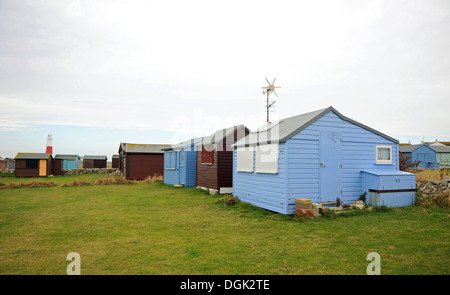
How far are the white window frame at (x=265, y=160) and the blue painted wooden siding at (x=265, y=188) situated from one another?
16cm

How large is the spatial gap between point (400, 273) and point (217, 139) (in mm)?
12832

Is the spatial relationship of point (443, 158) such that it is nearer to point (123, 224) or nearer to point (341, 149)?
point (341, 149)

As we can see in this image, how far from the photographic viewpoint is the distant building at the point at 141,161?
26781 mm

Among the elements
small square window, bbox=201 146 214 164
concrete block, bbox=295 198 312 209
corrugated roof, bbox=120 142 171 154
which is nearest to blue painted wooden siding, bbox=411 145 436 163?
corrugated roof, bbox=120 142 171 154

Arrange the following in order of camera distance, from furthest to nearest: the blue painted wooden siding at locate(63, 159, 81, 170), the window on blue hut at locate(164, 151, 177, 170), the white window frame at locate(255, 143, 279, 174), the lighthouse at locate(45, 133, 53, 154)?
the lighthouse at locate(45, 133, 53, 154) < the blue painted wooden siding at locate(63, 159, 81, 170) < the window on blue hut at locate(164, 151, 177, 170) < the white window frame at locate(255, 143, 279, 174)

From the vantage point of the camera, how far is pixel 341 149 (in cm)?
1008

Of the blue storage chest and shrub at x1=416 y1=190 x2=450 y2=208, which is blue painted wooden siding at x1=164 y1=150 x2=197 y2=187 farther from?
shrub at x1=416 y1=190 x2=450 y2=208

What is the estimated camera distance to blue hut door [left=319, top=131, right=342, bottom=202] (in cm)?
959

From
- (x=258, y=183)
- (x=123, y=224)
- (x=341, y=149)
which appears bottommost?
(x=123, y=224)

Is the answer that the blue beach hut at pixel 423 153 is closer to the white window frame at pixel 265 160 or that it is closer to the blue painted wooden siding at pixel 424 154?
the blue painted wooden siding at pixel 424 154

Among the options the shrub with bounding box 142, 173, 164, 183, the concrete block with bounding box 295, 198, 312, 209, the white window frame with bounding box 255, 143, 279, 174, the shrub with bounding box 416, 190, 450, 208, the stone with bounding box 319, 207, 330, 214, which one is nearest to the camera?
the concrete block with bounding box 295, 198, 312, 209

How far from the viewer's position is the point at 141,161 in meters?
27.3

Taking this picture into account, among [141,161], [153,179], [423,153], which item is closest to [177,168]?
[153,179]
